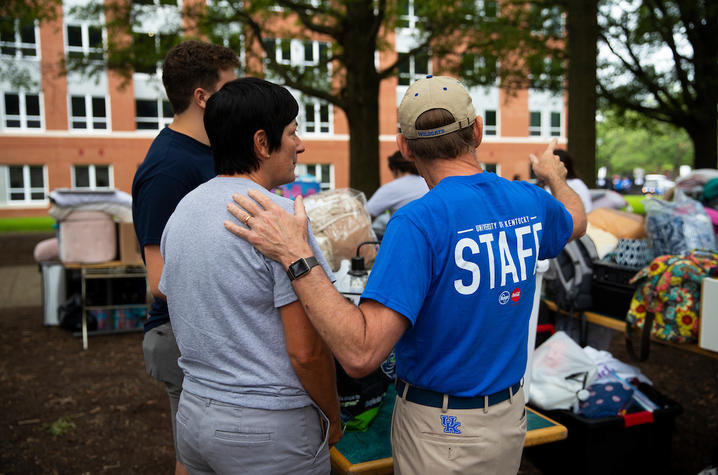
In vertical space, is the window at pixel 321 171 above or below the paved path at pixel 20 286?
above

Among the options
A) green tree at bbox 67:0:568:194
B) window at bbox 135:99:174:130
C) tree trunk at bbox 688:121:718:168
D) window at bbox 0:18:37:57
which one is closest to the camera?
window at bbox 0:18:37:57

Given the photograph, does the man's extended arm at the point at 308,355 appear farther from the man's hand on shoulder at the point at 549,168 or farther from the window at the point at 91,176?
the window at the point at 91,176

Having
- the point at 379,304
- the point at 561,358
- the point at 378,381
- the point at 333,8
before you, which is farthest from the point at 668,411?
the point at 333,8

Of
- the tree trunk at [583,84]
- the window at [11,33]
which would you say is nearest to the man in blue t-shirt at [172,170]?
the tree trunk at [583,84]

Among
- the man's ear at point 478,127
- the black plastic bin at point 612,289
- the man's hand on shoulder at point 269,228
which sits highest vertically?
the man's ear at point 478,127

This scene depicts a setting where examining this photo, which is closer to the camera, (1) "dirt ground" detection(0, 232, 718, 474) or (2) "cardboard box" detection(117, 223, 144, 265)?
(1) "dirt ground" detection(0, 232, 718, 474)

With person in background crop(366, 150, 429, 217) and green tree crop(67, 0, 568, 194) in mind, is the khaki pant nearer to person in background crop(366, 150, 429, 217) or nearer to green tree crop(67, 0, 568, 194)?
person in background crop(366, 150, 429, 217)

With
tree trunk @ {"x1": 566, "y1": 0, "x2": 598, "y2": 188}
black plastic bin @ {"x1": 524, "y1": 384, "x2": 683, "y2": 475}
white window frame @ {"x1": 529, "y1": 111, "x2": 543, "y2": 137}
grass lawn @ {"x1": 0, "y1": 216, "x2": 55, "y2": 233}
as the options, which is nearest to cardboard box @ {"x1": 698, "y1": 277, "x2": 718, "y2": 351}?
black plastic bin @ {"x1": 524, "y1": 384, "x2": 683, "y2": 475}

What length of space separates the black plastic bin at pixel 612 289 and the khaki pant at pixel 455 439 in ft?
8.67

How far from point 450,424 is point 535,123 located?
1525 inches

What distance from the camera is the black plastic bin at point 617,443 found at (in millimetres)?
3482

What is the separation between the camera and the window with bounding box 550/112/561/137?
3850cm

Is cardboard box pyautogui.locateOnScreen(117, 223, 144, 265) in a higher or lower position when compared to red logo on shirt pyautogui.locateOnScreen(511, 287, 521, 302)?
lower

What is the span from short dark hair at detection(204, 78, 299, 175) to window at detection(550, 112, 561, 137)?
129 feet
